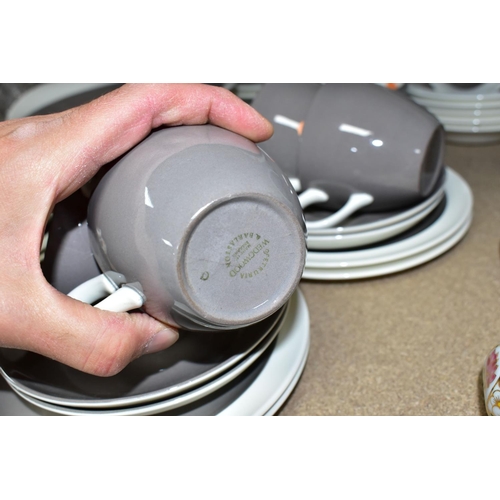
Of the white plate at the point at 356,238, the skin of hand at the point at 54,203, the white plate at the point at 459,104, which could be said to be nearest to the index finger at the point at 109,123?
the skin of hand at the point at 54,203

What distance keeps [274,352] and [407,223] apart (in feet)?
A: 0.72

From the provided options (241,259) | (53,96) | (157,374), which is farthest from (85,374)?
(53,96)

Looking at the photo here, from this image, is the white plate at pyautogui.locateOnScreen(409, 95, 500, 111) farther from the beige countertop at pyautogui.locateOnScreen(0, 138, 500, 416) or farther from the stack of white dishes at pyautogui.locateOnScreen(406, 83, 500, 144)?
the beige countertop at pyautogui.locateOnScreen(0, 138, 500, 416)

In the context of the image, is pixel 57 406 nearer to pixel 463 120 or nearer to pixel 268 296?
pixel 268 296

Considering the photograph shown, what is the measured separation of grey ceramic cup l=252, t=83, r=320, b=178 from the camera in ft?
2.17

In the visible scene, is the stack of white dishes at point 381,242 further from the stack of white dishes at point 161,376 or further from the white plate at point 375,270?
the stack of white dishes at point 161,376

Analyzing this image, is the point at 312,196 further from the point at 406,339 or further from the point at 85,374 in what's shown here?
the point at 85,374

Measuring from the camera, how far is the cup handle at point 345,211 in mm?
603

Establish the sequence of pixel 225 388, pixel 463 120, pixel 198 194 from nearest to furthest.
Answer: pixel 198 194, pixel 225 388, pixel 463 120

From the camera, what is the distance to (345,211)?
0.62 metres

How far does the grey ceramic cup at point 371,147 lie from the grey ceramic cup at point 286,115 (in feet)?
0.05

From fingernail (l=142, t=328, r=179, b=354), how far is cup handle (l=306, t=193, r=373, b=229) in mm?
218
